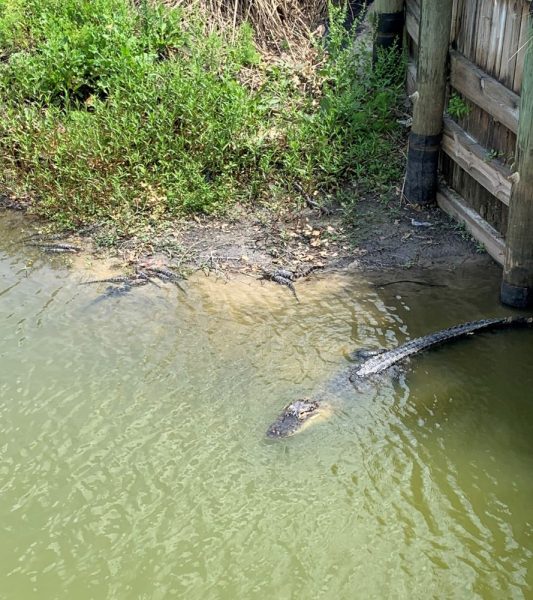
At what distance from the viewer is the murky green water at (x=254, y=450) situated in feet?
13.9

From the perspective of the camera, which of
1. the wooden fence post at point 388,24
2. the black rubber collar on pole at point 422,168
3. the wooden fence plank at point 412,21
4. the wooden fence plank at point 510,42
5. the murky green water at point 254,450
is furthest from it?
the wooden fence post at point 388,24

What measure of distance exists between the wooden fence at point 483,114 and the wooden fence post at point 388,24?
1.69 meters

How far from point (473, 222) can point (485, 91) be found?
3.79 ft

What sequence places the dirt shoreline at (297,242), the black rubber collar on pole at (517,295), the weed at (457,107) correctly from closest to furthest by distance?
1. the black rubber collar on pole at (517,295)
2. the weed at (457,107)
3. the dirt shoreline at (297,242)

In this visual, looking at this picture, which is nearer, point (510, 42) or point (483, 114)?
point (510, 42)

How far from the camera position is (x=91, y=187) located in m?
7.74

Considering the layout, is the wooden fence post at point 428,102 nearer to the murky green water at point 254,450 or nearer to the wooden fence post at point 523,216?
the murky green water at point 254,450

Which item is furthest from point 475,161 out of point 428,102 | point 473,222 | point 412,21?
point 412,21

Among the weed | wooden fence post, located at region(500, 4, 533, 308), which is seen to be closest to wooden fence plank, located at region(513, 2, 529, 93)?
wooden fence post, located at region(500, 4, 533, 308)

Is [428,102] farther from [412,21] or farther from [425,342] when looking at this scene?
[425,342]

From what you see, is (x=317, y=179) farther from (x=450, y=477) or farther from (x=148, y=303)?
(x=450, y=477)

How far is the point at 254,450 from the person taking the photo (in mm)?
5027

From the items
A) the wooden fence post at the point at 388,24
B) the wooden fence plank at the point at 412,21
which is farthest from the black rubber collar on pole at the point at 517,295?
the wooden fence post at the point at 388,24

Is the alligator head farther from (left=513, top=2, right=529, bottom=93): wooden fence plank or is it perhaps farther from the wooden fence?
(left=513, top=2, right=529, bottom=93): wooden fence plank
